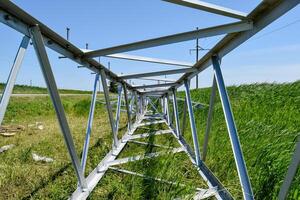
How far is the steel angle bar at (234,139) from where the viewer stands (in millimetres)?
2355

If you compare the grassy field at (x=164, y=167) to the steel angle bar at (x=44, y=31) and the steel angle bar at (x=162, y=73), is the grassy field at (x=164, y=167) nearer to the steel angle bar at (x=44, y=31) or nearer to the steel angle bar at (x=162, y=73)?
the steel angle bar at (x=162, y=73)

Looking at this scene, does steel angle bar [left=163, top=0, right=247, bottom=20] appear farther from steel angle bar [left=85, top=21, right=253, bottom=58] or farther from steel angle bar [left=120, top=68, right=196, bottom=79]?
steel angle bar [left=120, top=68, right=196, bottom=79]

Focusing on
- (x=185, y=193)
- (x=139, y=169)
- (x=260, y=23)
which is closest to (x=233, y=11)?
(x=260, y=23)

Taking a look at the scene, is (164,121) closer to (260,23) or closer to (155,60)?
(155,60)

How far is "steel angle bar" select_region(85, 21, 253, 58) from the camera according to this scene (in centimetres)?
227

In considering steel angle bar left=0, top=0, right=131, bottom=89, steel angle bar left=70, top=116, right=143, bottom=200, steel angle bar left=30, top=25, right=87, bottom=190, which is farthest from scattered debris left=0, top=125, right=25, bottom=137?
steel angle bar left=30, top=25, right=87, bottom=190

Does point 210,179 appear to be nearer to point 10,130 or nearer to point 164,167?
point 164,167

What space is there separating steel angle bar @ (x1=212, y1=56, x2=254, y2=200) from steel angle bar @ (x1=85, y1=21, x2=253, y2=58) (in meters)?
0.58

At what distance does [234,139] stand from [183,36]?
926 mm

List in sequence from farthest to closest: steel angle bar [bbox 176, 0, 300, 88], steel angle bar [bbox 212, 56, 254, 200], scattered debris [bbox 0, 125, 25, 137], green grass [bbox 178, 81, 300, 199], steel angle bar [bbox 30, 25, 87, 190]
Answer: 1. scattered debris [bbox 0, 125, 25, 137]
2. green grass [bbox 178, 81, 300, 199]
3. steel angle bar [bbox 212, 56, 254, 200]
4. steel angle bar [bbox 30, 25, 87, 190]
5. steel angle bar [bbox 176, 0, 300, 88]

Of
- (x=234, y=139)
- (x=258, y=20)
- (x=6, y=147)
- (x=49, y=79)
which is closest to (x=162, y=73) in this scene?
(x=234, y=139)

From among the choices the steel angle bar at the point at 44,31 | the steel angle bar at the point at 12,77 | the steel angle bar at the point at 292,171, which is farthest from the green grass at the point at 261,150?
the steel angle bar at the point at 12,77

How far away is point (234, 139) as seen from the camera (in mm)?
2594

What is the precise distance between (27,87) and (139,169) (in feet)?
120
